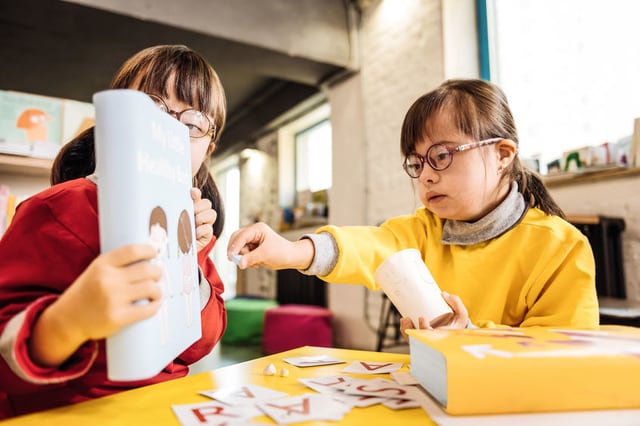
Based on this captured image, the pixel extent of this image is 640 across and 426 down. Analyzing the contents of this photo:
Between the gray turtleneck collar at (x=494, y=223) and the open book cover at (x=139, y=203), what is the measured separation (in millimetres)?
696

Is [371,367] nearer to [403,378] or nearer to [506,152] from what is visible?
[403,378]

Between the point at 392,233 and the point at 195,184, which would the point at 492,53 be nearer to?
the point at 392,233

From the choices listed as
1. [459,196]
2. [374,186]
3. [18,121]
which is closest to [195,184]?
[459,196]

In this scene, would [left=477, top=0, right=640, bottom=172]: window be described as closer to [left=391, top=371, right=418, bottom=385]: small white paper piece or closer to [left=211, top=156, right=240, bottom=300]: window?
[left=391, top=371, right=418, bottom=385]: small white paper piece

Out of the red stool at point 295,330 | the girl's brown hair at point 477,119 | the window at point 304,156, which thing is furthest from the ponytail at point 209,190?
the window at point 304,156

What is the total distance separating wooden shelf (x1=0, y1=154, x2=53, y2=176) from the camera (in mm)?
1734

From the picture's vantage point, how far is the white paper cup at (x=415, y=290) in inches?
28.0

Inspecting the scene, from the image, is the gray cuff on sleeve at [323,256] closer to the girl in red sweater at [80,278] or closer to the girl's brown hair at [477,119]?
the girl in red sweater at [80,278]

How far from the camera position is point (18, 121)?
6.08ft

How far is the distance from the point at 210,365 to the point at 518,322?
2.58m

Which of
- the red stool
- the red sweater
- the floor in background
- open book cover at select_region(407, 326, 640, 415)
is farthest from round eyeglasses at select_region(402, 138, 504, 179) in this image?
the red stool

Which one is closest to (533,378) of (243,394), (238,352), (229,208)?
(243,394)

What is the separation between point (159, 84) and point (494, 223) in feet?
2.42

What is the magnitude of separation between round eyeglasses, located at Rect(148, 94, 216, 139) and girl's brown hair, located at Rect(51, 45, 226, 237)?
32mm
